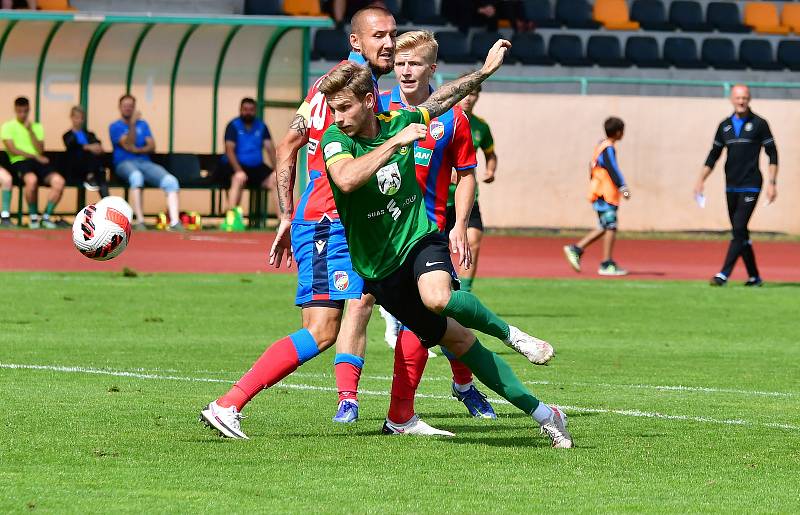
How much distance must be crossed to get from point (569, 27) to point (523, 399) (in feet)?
83.1

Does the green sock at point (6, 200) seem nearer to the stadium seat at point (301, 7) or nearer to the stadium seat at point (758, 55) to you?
the stadium seat at point (301, 7)

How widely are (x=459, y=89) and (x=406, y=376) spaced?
1468 mm

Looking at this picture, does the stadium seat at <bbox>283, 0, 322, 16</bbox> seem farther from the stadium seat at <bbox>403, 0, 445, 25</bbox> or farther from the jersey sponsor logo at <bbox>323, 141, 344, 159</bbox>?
the jersey sponsor logo at <bbox>323, 141, 344, 159</bbox>

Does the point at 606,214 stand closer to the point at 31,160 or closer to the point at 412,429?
the point at 31,160

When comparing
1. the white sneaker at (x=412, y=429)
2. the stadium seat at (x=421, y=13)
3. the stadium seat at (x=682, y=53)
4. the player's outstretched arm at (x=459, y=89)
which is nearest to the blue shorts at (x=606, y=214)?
the stadium seat at (x=421, y=13)

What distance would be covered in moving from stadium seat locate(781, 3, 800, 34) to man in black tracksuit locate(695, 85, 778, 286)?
15.4m

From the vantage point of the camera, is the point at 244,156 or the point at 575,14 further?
the point at 575,14

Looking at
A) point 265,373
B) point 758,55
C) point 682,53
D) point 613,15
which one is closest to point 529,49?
point 613,15

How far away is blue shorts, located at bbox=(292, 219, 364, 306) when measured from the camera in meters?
7.83

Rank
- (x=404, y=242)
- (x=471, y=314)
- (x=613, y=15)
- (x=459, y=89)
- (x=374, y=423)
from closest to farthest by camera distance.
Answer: (x=471, y=314) → (x=404, y=242) → (x=459, y=89) → (x=374, y=423) → (x=613, y=15)

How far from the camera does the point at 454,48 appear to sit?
29.5 meters

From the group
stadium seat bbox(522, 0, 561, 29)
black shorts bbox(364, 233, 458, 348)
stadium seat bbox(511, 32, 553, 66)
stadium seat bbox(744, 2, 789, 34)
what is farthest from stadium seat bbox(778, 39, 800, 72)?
black shorts bbox(364, 233, 458, 348)

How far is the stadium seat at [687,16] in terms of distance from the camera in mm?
32344

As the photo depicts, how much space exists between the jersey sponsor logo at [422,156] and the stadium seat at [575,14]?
23.9 metres
